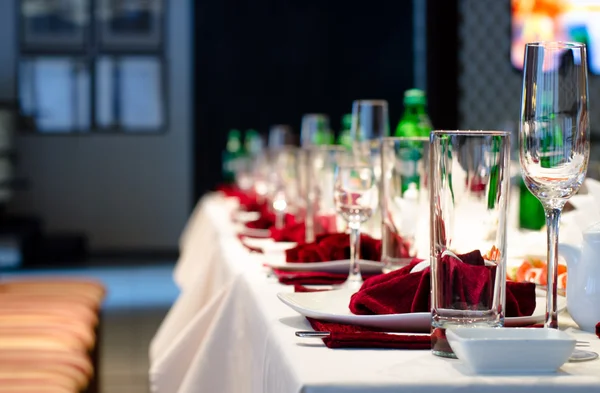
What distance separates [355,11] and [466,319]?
8305 millimetres

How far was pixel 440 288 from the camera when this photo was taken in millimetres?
1056

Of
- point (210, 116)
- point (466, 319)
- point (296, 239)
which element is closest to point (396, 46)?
point (210, 116)

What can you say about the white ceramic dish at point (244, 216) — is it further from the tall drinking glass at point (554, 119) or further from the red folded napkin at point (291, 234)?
the tall drinking glass at point (554, 119)

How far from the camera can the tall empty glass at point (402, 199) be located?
5.18ft

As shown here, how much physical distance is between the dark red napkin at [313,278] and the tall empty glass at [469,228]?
52 centimetres

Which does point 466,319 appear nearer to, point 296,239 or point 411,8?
point 296,239

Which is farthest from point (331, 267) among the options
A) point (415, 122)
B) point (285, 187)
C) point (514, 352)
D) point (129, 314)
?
point (129, 314)

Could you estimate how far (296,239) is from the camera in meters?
2.25

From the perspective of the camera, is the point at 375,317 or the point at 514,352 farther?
the point at 375,317

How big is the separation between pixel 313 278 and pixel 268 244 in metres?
0.69

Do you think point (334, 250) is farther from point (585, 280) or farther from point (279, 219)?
point (279, 219)

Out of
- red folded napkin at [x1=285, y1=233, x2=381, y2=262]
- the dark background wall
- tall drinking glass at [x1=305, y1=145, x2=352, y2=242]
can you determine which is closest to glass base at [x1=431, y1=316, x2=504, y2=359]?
red folded napkin at [x1=285, y1=233, x2=381, y2=262]

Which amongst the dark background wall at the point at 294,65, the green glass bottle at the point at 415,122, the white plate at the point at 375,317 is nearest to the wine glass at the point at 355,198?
the white plate at the point at 375,317

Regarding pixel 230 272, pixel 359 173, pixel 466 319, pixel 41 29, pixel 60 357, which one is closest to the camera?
pixel 466 319
